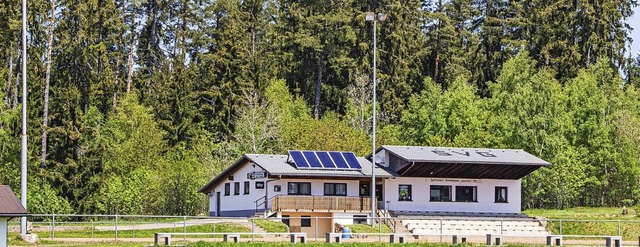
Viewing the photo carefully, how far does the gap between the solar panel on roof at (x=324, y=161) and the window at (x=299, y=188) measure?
1.19 meters

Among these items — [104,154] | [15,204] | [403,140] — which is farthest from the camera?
[403,140]

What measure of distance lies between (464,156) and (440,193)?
2669 millimetres

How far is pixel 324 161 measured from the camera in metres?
62.9

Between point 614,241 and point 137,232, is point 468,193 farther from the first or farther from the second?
point 137,232

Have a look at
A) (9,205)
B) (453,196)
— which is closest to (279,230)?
(453,196)

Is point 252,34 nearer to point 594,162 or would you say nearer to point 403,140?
point 403,140

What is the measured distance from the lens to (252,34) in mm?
99562

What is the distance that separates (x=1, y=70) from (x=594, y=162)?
4554cm

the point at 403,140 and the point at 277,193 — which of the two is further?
the point at 403,140

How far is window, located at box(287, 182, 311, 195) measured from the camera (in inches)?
2446

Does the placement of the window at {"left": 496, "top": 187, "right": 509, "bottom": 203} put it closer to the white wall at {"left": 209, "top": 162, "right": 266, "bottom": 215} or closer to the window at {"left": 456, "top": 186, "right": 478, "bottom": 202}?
the window at {"left": 456, "top": 186, "right": 478, "bottom": 202}

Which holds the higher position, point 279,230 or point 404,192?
point 404,192

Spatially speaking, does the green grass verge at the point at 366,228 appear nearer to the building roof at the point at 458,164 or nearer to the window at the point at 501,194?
the building roof at the point at 458,164

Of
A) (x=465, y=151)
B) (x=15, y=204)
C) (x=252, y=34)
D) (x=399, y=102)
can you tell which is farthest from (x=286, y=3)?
(x=15, y=204)
